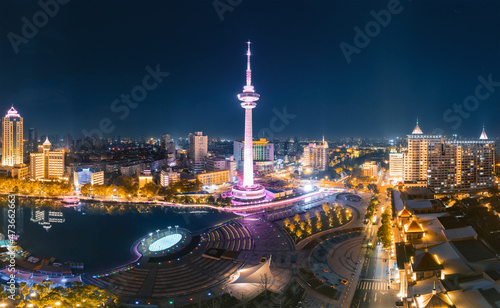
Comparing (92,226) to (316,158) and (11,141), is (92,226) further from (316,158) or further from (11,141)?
(316,158)

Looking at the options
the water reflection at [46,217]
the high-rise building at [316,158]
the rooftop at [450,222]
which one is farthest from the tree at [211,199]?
the high-rise building at [316,158]

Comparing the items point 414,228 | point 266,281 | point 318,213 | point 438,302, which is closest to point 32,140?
point 318,213

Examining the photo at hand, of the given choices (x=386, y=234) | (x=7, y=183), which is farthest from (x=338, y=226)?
(x=7, y=183)

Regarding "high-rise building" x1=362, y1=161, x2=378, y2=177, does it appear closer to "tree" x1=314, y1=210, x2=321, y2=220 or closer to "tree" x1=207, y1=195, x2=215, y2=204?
"tree" x1=314, y1=210, x2=321, y2=220

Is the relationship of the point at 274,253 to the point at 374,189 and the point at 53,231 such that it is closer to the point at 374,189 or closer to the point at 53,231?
the point at 53,231

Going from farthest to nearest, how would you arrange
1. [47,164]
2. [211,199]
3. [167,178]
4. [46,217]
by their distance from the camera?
[47,164], [167,178], [211,199], [46,217]
